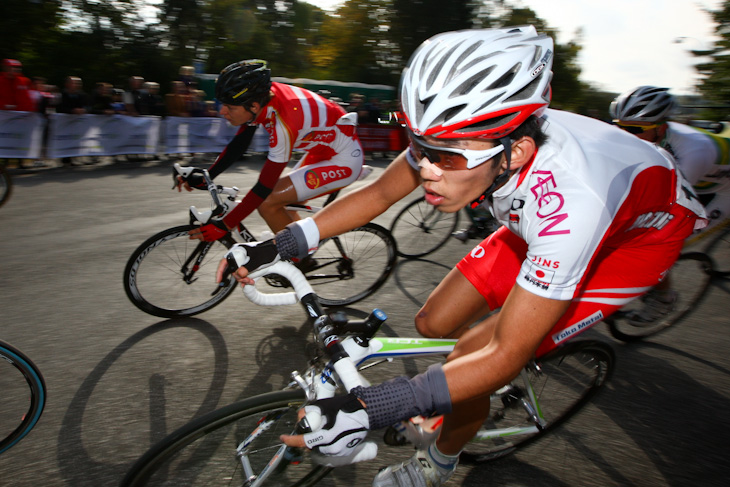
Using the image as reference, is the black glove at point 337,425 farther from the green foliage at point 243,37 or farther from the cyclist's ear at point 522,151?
the green foliage at point 243,37

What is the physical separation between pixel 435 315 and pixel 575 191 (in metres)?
1.09

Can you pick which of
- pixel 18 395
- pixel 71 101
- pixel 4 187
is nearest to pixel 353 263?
pixel 18 395

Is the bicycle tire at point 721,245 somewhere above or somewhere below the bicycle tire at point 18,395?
above

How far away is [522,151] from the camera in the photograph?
1840 mm

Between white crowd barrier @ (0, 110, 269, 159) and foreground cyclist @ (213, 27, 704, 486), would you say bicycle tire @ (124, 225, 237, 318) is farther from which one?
white crowd barrier @ (0, 110, 269, 159)

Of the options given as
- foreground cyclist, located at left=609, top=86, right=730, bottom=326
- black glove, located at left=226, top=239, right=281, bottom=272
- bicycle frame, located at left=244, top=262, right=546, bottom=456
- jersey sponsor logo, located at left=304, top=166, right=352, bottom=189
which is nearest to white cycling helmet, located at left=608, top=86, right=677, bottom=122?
foreground cyclist, located at left=609, top=86, right=730, bottom=326

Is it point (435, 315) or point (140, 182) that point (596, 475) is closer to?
point (435, 315)

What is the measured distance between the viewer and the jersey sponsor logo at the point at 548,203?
169cm

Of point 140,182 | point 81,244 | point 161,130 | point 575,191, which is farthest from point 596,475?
point 161,130

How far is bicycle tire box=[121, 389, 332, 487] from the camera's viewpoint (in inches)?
73.0

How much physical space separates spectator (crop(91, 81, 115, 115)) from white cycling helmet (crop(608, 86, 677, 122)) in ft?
32.7

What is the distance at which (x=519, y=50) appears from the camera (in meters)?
1.85

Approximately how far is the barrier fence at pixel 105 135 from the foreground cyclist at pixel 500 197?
9.11 m

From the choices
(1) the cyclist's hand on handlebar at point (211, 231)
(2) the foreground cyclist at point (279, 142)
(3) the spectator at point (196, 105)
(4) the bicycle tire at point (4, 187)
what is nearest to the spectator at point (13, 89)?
(4) the bicycle tire at point (4, 187)
